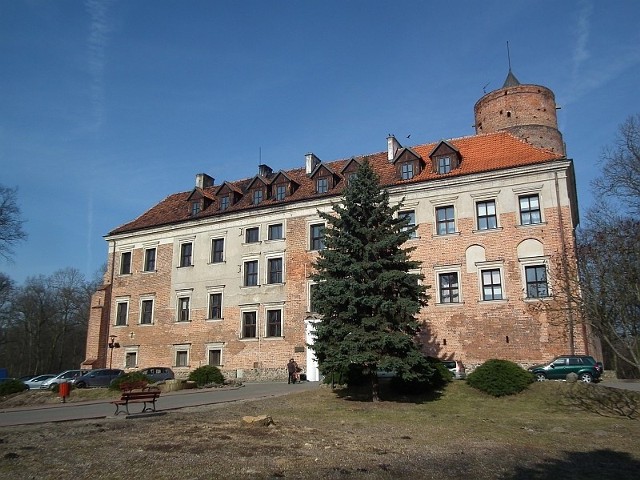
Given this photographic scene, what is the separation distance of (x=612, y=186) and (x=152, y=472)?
781 inches

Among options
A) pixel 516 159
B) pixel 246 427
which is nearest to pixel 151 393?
pixel 246 427

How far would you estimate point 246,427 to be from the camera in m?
13.3

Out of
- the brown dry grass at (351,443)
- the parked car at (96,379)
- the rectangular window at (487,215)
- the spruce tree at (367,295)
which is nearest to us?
the brown dry grass at (351,443)

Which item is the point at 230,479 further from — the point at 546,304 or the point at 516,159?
the point at 516,159

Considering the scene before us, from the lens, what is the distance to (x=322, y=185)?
3509 cm

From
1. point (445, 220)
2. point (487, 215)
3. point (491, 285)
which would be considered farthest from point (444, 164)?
point (491, 285)

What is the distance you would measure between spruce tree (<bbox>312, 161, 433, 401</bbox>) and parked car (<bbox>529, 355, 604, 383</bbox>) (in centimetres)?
853

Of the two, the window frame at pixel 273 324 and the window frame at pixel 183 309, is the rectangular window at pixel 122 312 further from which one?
the window frame at pixel 273 324

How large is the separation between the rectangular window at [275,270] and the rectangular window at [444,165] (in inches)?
451

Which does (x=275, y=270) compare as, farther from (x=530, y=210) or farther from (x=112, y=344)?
(x=530, y=210)

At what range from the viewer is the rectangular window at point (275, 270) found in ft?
114

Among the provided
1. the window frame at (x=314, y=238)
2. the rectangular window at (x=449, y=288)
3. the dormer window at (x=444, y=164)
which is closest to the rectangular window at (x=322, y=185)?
the window frame at (x=314, y=238)

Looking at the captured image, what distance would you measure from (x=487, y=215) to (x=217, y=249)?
18.1m

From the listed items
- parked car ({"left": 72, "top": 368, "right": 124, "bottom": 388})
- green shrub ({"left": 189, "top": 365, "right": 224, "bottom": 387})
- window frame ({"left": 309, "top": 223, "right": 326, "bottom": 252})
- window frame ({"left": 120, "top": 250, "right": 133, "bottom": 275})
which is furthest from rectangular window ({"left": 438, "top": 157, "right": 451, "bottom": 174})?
parked car ({"left": 72, "top": 368, "right": 124, "bottom": 388})
